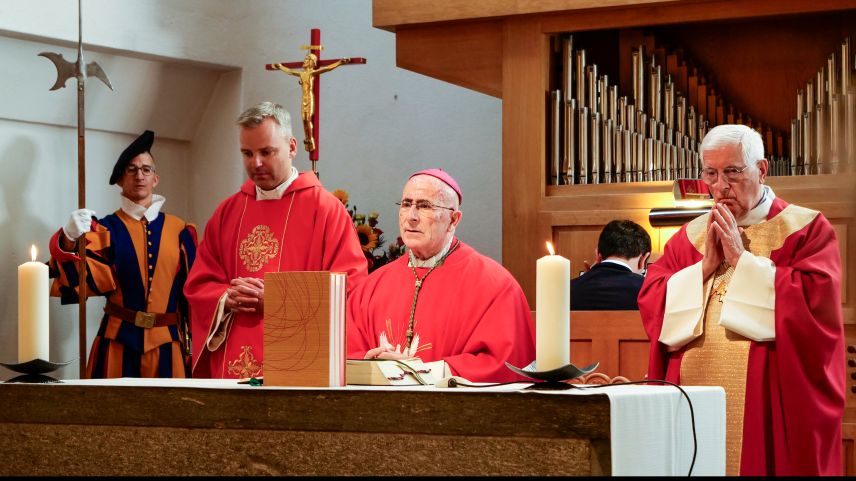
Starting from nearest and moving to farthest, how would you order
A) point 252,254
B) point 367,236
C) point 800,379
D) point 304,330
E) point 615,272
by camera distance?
1. point 304,330
2. point 800,379
3. point 252,254
4. point 615,272
5. point 367,236

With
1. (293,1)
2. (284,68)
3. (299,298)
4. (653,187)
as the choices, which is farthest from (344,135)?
(299,298)

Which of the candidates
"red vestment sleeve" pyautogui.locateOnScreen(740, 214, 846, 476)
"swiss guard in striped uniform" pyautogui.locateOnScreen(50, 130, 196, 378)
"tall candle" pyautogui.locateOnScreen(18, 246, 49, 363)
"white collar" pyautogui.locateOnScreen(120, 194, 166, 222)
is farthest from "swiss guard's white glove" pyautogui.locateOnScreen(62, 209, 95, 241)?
"red vestment sleeve" pyautogui.locateOnScreen(740, 214, 846, 476)

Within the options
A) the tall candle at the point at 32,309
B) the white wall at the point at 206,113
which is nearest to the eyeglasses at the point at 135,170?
the white wall at the point at 206,113

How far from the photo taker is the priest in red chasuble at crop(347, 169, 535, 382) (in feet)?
14.3

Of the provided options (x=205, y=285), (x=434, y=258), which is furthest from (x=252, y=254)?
(x=434, y=258)

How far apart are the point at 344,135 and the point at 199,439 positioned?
6372mm

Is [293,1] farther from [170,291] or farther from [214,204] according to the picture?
[170,291]

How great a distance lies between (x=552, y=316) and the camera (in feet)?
8.67

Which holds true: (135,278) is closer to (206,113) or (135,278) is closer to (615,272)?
(206,113)

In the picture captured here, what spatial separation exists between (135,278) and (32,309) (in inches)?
147

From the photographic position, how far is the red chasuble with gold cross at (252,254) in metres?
5.04

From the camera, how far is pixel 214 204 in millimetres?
8414

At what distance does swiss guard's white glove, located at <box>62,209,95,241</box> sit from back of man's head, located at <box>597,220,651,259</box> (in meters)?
2.60

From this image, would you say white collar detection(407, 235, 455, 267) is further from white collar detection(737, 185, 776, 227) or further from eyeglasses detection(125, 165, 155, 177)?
eyeglasses detection(125, 165, 155, 177)
